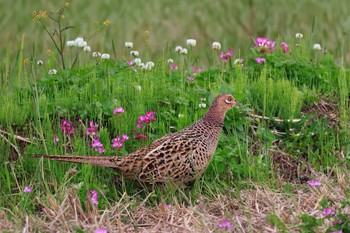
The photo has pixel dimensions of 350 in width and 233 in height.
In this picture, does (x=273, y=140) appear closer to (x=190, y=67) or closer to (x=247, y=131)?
(x=247, y=131)

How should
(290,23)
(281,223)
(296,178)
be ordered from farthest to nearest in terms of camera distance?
(290,23) → (296,178) → (281,223)

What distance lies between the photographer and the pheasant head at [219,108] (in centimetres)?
666

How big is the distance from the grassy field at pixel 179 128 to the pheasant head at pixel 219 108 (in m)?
0.28

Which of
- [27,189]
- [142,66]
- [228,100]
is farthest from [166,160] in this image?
[142,66]

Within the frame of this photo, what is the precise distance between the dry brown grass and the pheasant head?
0.56 m

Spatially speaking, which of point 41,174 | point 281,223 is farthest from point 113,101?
point 281,223

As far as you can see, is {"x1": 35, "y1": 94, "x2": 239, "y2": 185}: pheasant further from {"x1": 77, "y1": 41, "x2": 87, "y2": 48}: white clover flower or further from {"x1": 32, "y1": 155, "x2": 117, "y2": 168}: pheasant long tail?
{"x1": 77, "y1": 41, "x2": 87, "y2": 48}: white clover flower

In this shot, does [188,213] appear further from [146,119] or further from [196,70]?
[196,70]

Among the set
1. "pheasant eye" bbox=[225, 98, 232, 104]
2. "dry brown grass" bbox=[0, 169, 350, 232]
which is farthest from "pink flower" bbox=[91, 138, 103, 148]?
"pheasant eye" bbox=[225, 98, 232, 104]

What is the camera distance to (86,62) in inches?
321

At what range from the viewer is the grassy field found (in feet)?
19.8

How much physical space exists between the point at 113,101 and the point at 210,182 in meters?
1.10

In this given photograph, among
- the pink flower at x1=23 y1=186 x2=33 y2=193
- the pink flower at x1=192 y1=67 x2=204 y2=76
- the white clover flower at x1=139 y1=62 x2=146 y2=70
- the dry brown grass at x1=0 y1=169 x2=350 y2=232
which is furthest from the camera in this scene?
the pink flower at x1=192 y1=67 x2=204 y2=76

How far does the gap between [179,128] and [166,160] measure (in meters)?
0.77
